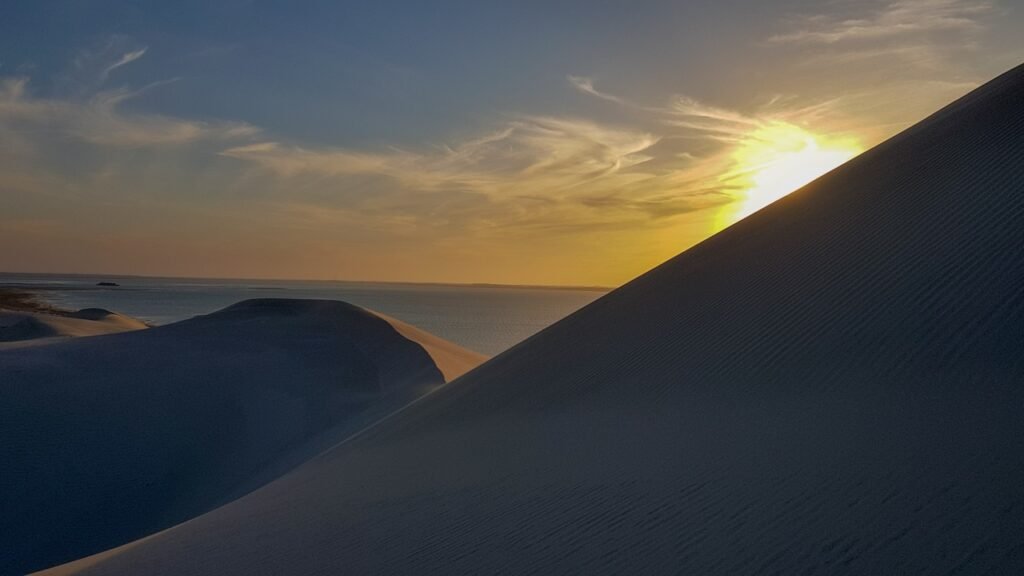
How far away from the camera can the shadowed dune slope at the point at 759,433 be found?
408cm

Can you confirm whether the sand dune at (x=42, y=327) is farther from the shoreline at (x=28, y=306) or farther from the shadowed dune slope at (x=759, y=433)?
the shadowed dune slope at (x=759, y=433)

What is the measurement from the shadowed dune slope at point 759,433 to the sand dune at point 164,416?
5002 mm

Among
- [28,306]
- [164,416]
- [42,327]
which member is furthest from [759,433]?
[28,306]

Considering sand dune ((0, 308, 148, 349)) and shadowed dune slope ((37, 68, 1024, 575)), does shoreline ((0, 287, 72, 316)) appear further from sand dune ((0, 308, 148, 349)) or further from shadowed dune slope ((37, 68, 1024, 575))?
shadowed dune slope ((37, 68, 1024, 575))

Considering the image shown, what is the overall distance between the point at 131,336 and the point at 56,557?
45.3 ft

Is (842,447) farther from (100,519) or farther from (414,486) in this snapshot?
(100,519)

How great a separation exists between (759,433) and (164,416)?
606 inches

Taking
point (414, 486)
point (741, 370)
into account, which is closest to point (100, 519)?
point (414, 486)

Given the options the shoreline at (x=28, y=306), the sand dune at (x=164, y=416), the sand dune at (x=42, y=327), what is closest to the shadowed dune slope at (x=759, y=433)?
the sand dune at (x=164, y=416)

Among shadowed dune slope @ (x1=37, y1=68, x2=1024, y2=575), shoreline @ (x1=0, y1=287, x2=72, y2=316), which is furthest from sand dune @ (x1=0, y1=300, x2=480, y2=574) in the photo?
shoreline @ (x1=0, y1=287, x2=72, y2=316)

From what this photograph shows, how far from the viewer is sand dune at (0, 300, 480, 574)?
1309cm

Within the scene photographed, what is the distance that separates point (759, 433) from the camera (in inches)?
235

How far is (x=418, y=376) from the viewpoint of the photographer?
A: 25.1m

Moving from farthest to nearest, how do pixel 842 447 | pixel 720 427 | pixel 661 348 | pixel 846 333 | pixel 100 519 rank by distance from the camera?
pixel 100 519, pixel 661 348, pixel 846 333, pixel 720 427, pixel 842 447
